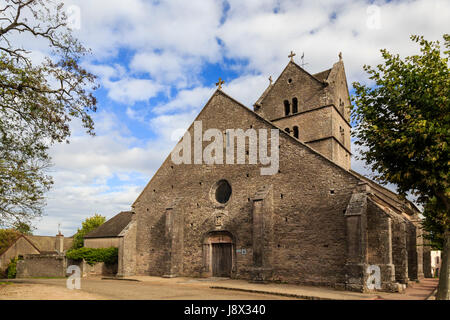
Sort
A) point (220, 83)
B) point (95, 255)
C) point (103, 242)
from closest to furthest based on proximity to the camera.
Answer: point (220, 83) → point (95, 255) → point (103, 242)

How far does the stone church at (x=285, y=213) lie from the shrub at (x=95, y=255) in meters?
3.01

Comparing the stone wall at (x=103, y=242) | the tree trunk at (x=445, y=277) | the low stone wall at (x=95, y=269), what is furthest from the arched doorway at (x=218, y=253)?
the stone wall at (x=103, y=242)

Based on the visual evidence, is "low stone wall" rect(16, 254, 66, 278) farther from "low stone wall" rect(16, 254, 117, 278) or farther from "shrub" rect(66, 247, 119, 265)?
"shrub" rect(66, 247, 119, 265)

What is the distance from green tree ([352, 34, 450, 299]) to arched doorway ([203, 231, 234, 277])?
9.97 m

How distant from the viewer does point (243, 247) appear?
19.1m

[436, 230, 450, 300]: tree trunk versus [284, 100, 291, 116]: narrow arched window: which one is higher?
[284, 100, 291, 116]: narrow arched window

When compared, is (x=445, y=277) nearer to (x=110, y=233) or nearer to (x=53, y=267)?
(x=53, y=267)

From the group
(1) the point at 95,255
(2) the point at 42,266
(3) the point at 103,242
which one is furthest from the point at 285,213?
(3) the point at 103,242

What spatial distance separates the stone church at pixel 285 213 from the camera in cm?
1507

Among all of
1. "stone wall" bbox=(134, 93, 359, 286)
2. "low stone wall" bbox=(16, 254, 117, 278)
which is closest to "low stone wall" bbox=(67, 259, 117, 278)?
"low stone wall" bbox=(16, 254, 117, 278)

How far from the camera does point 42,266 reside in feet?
93.5

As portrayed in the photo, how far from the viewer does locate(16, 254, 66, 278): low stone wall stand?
2764cm

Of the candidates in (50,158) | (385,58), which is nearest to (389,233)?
(385,58)

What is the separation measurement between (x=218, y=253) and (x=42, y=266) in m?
17.6
